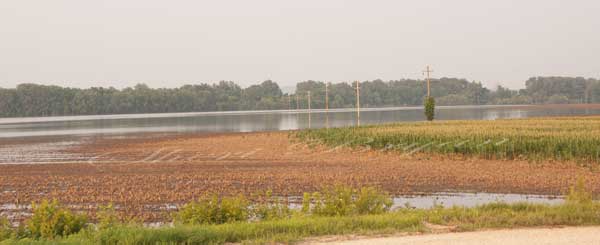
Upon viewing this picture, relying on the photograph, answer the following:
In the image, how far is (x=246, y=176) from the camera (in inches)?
859

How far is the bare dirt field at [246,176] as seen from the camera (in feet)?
57.5

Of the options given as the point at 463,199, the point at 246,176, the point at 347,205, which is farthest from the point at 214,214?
the point at 246,176

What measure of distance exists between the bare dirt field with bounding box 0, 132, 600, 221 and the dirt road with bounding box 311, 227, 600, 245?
6519 millimetres

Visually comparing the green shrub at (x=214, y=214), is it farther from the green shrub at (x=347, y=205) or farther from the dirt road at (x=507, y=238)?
the dirt road at (x=507, y=238)

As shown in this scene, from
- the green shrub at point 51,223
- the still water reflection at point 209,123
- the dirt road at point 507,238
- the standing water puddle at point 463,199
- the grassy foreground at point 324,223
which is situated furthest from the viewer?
the still water reflection at point 209,123

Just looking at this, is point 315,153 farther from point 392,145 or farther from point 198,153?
point 198,153

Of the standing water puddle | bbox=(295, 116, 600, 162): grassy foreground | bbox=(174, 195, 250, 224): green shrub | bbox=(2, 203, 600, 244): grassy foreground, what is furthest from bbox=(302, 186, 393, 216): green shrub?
bbox=(295, 116, 600, 162): grassy foreground

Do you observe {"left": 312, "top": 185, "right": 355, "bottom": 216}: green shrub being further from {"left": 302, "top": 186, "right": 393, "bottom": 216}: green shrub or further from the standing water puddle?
the standing water puddle

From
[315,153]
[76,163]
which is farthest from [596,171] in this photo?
[76,163]

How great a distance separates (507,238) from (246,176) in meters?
13.4

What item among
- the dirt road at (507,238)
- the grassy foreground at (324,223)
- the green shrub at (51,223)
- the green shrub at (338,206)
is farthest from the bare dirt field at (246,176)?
the dirt road at (507,238)

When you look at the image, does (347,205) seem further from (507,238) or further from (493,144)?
(493,144)

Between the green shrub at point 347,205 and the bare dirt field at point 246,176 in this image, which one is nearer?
the green shrub at point 347,205

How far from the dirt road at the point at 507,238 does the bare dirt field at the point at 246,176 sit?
257 inches
